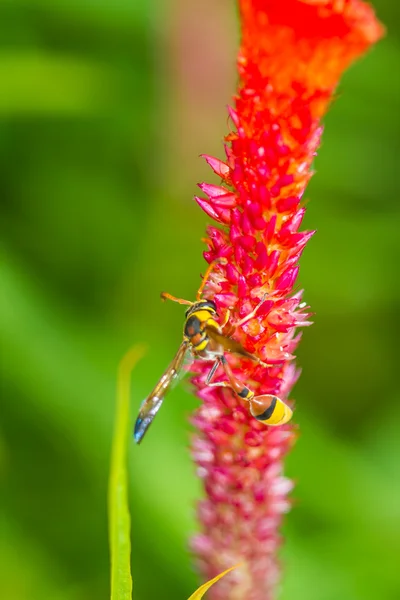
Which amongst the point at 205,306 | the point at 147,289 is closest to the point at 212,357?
Answer: the point at 205,306

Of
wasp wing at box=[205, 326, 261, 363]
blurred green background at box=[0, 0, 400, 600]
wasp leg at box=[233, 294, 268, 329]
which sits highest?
wasp leg at box=[233, 294, 268, 329]

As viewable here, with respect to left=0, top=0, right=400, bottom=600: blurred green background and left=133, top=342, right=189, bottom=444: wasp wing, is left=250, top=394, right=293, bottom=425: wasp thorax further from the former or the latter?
left=0, top=0, right=400, bottom=600: blurred green background

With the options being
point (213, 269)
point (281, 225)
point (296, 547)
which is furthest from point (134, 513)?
point (281, 225)

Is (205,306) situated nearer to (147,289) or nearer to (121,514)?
(121,514)

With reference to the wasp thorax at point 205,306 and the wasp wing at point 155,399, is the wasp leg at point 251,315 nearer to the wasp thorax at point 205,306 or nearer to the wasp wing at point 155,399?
the wasp thorax at point 205,306

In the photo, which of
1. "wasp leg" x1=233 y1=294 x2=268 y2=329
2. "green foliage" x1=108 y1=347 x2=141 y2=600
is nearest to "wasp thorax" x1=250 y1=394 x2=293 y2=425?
"wasp leg" x1=233 y1=294 x2=268 y2=329

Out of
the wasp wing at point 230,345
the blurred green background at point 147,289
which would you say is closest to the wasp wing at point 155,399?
the wasp wing at point 230,345

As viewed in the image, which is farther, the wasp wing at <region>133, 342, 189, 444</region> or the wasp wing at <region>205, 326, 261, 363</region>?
the wasp wing at <region>133, 342, 189, 444</region>

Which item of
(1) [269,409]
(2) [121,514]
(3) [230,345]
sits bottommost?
(2) [121,514]
